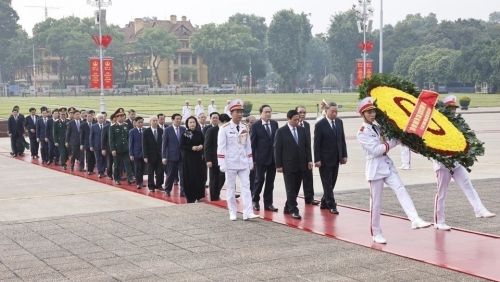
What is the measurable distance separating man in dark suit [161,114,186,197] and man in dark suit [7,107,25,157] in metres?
10.4

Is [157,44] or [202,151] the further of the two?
[157,44]

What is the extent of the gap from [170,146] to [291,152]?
3.57m

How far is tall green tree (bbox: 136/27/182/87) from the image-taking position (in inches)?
4380

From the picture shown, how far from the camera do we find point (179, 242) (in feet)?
31.7

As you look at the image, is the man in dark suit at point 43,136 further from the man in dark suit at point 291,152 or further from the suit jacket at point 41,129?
the man in dark suit at point 291,152

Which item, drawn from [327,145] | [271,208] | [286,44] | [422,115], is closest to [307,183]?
[271,208]

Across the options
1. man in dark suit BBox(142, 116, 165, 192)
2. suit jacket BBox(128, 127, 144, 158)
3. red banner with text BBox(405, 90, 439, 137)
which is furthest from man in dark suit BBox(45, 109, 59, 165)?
red banner with text BBox(405, 90, 439, 137)

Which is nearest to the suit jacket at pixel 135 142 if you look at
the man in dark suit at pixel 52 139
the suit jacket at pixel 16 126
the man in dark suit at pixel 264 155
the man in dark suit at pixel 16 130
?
the man in dark suit at pixel 264 155

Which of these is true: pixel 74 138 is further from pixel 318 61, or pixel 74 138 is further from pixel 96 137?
pixel 318 61

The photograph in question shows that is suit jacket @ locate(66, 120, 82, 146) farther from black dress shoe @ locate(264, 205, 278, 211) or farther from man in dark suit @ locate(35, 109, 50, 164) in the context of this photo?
black dress shoe @ locate(264, 205, 278, 211)

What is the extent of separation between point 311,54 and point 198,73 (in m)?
31.0

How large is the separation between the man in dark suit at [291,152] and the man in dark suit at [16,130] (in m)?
13.9

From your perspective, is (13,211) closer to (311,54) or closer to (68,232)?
(68,232)

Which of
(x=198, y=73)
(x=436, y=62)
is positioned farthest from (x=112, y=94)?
(x=436, y=62)
